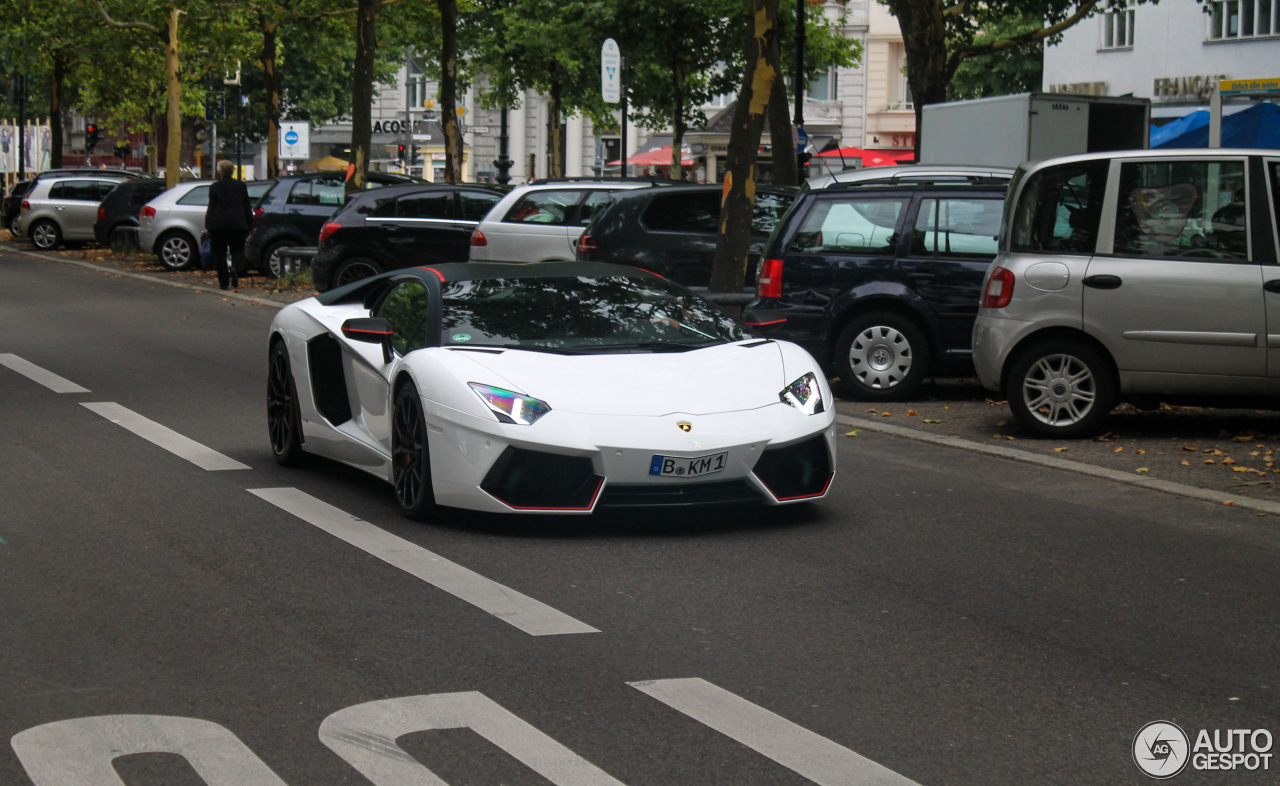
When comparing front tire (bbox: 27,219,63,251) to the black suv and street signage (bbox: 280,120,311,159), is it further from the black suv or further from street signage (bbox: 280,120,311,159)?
the black suv

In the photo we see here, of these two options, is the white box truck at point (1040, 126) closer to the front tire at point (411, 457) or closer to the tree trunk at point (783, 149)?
the tree trunk at point (783, 149)

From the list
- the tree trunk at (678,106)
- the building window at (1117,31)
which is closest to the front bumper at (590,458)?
the tree trunk at (678,106)

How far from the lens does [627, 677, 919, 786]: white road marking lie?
13.9 feet

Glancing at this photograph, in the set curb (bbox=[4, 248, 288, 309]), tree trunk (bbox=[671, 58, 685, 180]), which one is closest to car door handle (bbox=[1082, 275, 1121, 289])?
curb (bbox=[4, 248, 288, 309])

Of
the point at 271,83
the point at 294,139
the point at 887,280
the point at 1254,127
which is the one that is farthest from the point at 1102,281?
the point at 294,139

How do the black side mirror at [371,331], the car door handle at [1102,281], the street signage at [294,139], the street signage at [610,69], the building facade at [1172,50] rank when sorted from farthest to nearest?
the street signage at [294,139]
the building facade at [1172,50]
the street signage at [610,69]
the car door handle at [1102,281]
the black side mirror at [371,331]

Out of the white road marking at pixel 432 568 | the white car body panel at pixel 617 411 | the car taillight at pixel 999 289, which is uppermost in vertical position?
the car taillight at pixel 999 289

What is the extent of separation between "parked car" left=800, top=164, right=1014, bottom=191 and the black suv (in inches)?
48.3

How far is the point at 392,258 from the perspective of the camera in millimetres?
21688

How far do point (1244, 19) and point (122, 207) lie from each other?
25.4m

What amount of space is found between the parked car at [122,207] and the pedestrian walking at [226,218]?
9655 millimetres

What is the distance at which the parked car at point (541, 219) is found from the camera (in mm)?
19625

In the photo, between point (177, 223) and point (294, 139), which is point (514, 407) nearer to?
point (177, 223)

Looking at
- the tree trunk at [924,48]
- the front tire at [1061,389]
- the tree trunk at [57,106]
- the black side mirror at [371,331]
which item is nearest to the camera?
the black side mirror at [371,331]
